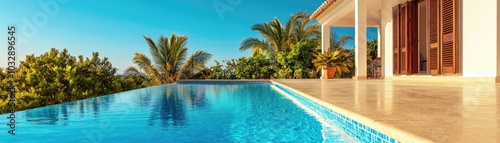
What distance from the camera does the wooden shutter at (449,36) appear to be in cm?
782

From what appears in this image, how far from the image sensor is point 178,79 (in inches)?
719

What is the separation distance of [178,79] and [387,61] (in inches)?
411

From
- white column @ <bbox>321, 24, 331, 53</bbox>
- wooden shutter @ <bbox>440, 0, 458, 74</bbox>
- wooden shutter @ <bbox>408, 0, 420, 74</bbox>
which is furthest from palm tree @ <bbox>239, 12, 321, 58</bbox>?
wooden shutter @ <bbox>440, 0, 458, 74</bbox>

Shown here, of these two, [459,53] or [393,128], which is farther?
[459,53]

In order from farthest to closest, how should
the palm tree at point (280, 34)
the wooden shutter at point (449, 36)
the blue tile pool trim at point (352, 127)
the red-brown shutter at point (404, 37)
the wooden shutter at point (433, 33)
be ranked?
1. the palm tree at point (280, 34)
2. the red-brown shutter at point (404, 37)
3. the wooden shutter at point (433, 33)
4. the wooden shutter at point (449, 36)
5. the blue tile pool trim at point (352, 127)

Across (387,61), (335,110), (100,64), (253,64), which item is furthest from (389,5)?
(100,64)

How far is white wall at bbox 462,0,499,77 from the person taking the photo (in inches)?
262

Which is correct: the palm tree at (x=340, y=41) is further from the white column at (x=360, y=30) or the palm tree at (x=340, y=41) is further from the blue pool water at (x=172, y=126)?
the blue pool water at (x=172, y=126)

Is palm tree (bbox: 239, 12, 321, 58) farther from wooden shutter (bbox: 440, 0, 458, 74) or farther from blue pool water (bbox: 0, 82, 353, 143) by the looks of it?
blue pool water (bbox: 0, 82, 353, 143)

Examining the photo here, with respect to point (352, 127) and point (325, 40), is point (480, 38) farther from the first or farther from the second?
point (325, 40)

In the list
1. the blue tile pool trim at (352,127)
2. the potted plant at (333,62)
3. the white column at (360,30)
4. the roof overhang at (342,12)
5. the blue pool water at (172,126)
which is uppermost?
the roof overhang at (342,12)

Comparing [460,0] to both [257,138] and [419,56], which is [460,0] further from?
[257,138]

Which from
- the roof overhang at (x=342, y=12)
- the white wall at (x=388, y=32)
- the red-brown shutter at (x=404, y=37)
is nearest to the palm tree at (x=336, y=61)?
the roof overhang at (x=342, y=12)

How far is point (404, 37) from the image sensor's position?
1061 centimetres
